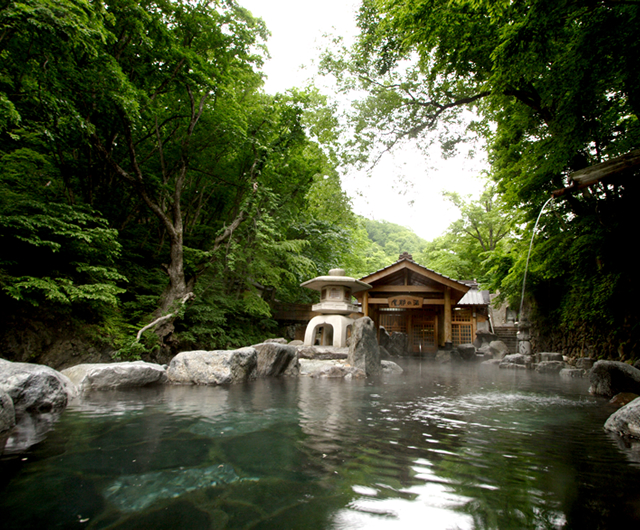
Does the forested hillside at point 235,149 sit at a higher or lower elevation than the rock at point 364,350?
higher

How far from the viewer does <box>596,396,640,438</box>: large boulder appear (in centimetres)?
346

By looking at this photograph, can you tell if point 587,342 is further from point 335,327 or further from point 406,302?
point 335,327

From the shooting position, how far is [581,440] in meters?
3.32

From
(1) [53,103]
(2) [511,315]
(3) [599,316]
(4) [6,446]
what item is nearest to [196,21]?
(1) [53,103]

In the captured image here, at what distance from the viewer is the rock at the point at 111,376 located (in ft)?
18.7

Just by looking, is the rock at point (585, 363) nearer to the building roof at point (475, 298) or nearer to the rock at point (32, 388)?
the building roof at point (475, 298)

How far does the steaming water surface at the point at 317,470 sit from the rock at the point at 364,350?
4.69 meters

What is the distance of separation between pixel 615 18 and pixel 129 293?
12.8 m

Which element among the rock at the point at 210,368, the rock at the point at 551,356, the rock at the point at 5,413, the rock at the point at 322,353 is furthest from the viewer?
the rock at the point at 551,356

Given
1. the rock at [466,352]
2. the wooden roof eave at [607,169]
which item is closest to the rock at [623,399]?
the wooden roof eave at [607,169]

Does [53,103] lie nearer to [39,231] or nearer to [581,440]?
[39,231]

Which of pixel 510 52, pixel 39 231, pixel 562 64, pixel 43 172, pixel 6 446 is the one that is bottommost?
pixel 6 446

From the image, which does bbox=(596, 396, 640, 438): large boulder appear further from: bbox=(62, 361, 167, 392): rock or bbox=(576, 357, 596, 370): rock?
bbox=(576, 357, 596, 370): rock

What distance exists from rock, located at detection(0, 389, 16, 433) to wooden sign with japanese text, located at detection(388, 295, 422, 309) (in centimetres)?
1371
